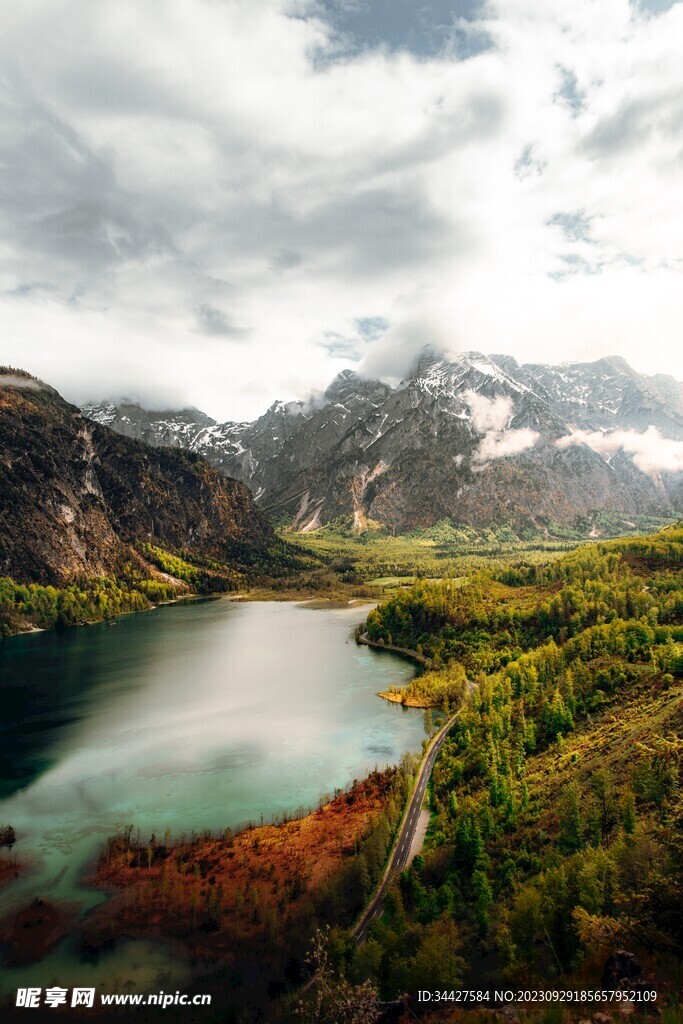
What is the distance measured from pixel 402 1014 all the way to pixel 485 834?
82.2 ft

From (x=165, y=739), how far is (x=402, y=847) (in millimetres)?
42710

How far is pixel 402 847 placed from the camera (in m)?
52.4

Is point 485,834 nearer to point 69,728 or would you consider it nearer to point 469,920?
point 469,920

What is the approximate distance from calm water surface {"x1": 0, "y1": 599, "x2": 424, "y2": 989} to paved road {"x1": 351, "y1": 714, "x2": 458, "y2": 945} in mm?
6506

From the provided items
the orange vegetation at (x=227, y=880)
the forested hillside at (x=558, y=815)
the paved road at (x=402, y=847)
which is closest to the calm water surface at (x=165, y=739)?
the orange vegetation at (x=227, y=880)

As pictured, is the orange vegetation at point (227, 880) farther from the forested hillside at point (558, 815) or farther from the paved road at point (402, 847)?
the forested hillside at point (558, 815)

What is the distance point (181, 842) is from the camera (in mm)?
54531

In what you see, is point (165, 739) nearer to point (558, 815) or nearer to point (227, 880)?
point (227, 880)

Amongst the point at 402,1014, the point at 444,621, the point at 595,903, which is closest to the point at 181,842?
the point at 402,1014

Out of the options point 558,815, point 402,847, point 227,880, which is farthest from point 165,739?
point 558,815

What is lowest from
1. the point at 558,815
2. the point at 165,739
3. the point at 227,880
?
the point at 165,739

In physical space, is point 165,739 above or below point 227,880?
below

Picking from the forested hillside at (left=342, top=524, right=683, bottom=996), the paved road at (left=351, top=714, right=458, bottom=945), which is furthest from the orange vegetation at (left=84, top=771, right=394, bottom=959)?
the forested hillside at (left=342, top=524, right=683, bottom=996)

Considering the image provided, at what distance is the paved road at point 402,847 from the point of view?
42.6m
